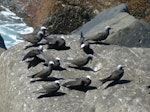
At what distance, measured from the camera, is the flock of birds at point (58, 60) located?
43.6 feet

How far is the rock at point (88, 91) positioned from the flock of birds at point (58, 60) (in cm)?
15

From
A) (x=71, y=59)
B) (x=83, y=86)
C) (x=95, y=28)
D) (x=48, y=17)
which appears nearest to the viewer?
(x=83, y=86)

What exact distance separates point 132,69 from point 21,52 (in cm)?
297

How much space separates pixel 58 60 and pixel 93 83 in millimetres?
1113

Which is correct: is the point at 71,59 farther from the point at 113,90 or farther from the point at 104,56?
the point at 113,90

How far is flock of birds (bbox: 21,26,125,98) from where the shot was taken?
1328cm

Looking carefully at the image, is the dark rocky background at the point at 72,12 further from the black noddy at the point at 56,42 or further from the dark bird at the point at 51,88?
the dark bird at the point at 51,88

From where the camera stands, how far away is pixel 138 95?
41.3 ft

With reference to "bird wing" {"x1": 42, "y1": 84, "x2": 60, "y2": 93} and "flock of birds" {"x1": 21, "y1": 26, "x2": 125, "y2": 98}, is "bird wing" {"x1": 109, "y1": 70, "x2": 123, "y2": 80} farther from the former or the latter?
"bird wing" {"x1": 42, "y1": 84, "x2": 60, "y2": 93}

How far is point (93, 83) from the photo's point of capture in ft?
45.4

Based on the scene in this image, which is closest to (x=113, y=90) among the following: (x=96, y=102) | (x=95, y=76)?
(x=96, y=102)

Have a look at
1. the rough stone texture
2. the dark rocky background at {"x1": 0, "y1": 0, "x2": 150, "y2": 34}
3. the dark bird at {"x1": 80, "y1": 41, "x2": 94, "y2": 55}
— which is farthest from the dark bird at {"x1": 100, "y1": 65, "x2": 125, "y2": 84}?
the rough stone texture

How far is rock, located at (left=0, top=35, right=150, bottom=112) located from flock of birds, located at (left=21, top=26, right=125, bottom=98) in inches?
5.8

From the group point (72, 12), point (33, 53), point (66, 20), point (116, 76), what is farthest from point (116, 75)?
point (72, 12)
